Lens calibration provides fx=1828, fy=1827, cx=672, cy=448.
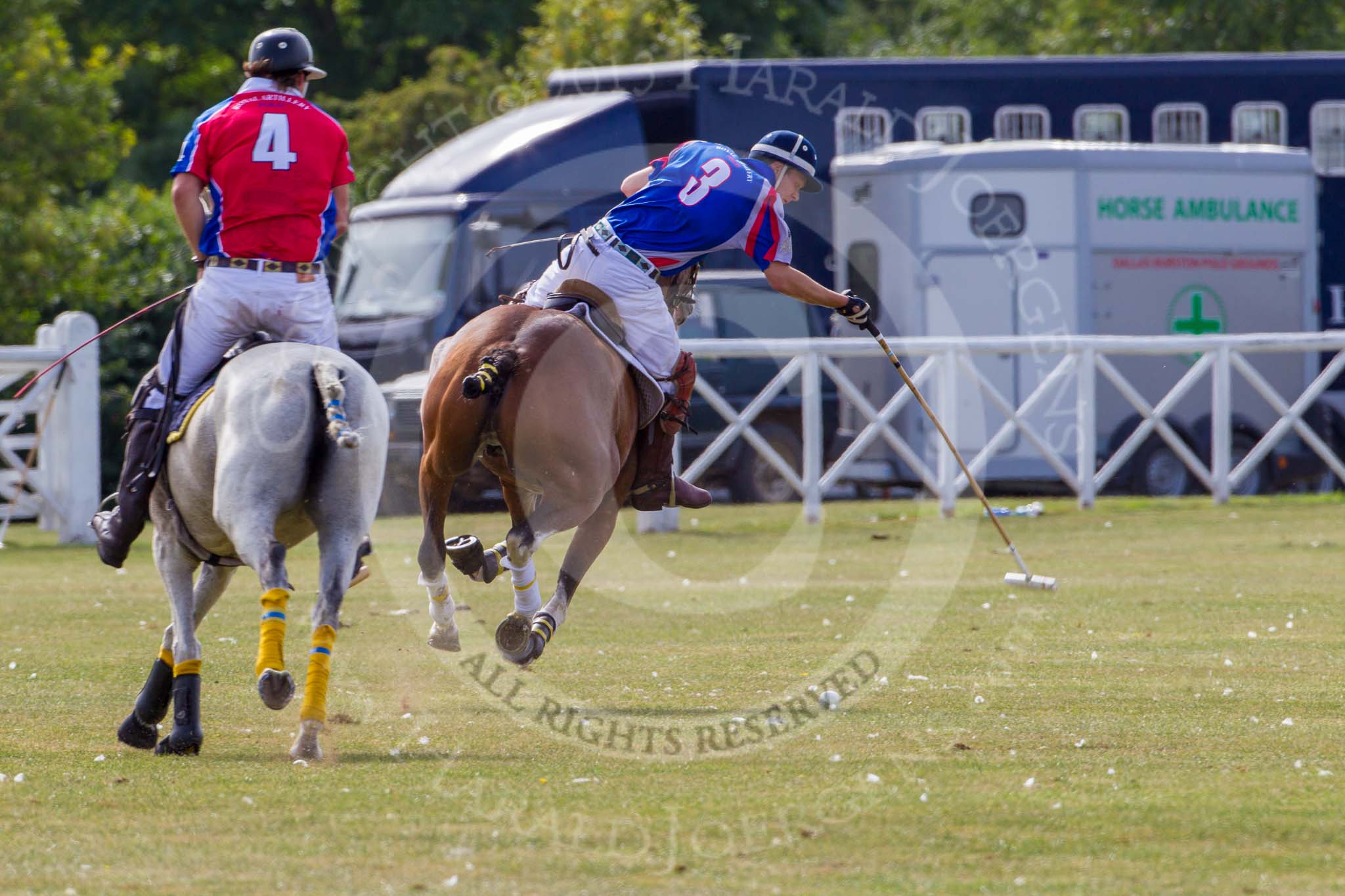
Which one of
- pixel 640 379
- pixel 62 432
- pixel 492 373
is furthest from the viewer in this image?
pixel 62 432

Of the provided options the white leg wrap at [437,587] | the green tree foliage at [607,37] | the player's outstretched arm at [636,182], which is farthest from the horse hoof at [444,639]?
the green tree foliage at [607,37]

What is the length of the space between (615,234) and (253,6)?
98.2 feet

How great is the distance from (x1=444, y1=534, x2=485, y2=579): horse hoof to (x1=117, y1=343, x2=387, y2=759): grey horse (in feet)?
2.29

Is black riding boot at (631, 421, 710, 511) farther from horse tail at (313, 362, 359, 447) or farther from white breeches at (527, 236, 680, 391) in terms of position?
horse tail at (313, 362, 359, 447)

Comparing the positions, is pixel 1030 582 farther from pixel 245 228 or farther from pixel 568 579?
pixel 245 228

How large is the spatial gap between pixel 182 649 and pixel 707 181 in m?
2.95

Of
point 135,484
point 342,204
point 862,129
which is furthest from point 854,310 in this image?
point 862,129

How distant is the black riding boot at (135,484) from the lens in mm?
6812

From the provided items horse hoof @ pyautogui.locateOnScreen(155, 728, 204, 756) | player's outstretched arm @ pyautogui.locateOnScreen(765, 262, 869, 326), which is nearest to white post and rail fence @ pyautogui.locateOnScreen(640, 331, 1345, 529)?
player's outstretched arm @ pyautogui.locateOnScreen(765, 262, 869, 326)

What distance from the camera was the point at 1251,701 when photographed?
7.42 m

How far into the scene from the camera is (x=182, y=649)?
667 centimetres

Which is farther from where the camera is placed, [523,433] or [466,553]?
[466,553]

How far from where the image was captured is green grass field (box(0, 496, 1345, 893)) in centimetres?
488

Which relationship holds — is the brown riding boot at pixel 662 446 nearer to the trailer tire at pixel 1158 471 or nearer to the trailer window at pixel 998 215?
the trailer window at pixel 998 215
